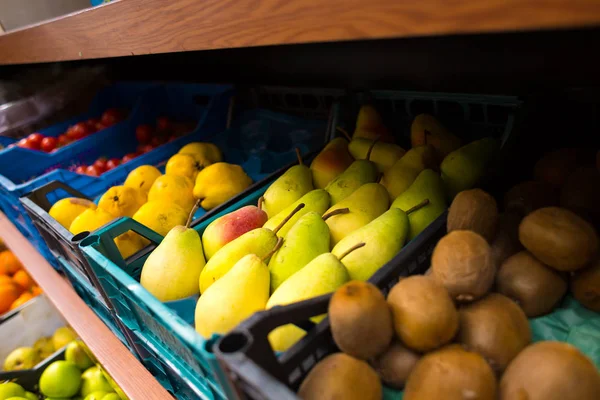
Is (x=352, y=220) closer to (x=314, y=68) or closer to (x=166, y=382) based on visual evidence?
(x=166, y=382)

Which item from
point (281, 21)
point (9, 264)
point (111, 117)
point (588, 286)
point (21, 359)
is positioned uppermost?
point (281, 21)

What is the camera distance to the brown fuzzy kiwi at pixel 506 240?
0.50 metres

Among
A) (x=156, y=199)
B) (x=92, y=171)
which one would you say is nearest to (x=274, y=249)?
(x=156, y=199)

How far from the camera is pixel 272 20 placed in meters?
0.44

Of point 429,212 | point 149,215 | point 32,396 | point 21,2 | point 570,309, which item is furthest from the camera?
point 21,2

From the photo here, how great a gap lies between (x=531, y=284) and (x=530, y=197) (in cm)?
12

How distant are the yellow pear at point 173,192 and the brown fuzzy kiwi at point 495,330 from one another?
67 cm

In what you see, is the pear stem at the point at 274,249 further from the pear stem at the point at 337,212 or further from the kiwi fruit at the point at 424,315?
the kiwi fruit at the point at 424,315

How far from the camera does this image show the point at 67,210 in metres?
1.01

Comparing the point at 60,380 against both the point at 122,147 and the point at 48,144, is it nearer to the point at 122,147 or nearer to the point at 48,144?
the point at 122,147

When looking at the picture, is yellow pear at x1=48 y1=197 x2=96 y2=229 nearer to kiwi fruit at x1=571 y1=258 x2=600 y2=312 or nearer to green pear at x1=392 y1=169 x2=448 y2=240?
green pear at x1=392 y1=169 x2=448 y2=240

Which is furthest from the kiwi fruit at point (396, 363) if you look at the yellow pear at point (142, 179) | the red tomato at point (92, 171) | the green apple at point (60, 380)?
the red tomato at point (92, 171)

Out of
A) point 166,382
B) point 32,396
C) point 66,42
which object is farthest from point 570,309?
point 32,396

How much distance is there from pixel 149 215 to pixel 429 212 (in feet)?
1.78
